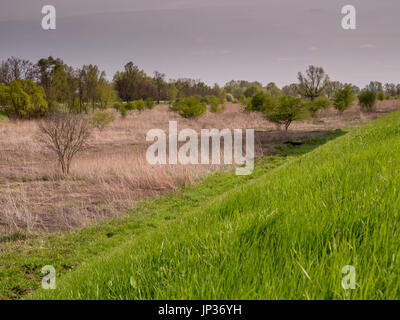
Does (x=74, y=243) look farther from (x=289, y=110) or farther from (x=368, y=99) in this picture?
(x=368, y=99)

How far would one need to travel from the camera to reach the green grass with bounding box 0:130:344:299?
5.41m

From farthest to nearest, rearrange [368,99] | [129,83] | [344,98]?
[129,83]
[368,99]
[344,98]

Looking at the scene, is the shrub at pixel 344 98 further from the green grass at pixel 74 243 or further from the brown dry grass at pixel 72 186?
the green grass at pixel 74 243

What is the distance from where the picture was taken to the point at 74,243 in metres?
6.77

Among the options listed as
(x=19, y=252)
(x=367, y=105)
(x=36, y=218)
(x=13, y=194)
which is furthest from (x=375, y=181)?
(x=367, y=105)

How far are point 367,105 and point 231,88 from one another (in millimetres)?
81498

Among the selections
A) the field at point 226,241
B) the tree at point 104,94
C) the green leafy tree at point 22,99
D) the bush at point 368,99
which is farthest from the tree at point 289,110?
the tree at point 104,94

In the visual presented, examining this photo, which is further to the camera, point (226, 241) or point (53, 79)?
point (53, 79)

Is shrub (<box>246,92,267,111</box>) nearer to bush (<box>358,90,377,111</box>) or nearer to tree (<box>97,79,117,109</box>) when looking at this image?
bush (<box>358,90,377,111</box>)

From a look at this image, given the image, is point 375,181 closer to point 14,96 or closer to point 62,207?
point 62,207

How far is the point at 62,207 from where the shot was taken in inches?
353

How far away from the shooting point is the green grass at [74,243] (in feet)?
17.7

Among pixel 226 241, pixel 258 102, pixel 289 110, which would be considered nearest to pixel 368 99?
pixel 258 102

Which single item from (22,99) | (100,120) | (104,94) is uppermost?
(104,94)
